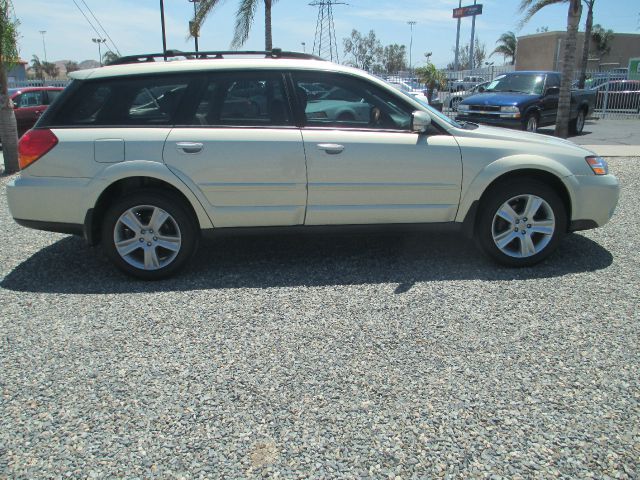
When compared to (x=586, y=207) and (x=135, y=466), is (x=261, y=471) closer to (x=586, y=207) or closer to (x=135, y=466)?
(x=135, y=466)

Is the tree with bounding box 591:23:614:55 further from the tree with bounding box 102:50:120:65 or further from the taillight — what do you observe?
the taillight

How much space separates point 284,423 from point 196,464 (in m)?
0.46

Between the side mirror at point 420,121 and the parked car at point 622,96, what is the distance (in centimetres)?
2164

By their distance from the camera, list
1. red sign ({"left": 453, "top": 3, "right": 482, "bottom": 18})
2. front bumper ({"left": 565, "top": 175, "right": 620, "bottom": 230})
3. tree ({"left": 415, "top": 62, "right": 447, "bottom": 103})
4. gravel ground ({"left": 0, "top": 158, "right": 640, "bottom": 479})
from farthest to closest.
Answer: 1. red sign ({"left": 453, "top": 3, "right": 482, "bottom": 18})
2. tree ({"left": 415, "top": 62, "right": 447, "bottom": 103})
3. front bumper ({"left": 565, "top": 175, "right": 620, "bottom": 230})
4. gravel ground ({"left": 0, "top": 158, "right": 640, "bottom": 479})

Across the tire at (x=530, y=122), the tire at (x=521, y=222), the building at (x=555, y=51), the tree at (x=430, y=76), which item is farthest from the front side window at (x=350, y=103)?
the building at (x=555, y=51)

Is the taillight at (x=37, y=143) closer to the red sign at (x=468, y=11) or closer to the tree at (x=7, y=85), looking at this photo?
the tree at (x=7, y=85)

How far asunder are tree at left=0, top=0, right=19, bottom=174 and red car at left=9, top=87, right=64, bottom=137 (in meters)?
5.40

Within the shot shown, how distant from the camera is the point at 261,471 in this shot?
233cm

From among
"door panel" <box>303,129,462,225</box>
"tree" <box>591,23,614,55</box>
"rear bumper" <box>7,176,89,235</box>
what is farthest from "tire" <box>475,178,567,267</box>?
"tree" <box>591,23,614,55</box>

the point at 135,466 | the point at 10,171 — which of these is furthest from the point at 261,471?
the point at 10,171

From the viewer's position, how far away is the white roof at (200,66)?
4.45 m

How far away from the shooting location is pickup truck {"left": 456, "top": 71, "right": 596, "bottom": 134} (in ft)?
43.3

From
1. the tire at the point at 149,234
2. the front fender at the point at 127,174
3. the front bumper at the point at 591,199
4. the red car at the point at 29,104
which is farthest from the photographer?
the red car at the point at 29,104

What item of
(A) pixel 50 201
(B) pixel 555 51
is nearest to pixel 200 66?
(A) pixel 50 201
